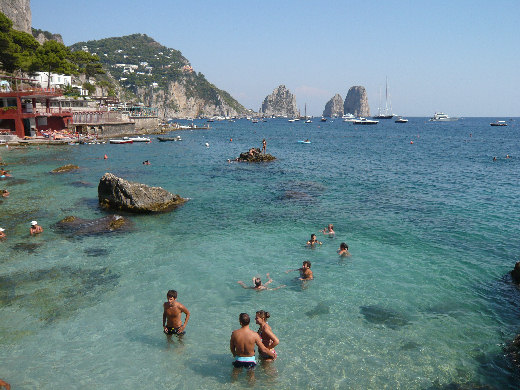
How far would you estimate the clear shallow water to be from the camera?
9.88 metres

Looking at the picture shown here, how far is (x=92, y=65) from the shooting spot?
120 meters

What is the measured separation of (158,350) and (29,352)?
12.1 feet

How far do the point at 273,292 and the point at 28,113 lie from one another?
69.4m

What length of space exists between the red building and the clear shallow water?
42122mm

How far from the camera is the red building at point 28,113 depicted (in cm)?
6228

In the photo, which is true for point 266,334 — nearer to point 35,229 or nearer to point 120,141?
point 35,229

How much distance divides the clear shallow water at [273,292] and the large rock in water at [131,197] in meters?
1.04

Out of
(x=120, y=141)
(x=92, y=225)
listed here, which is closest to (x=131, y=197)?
(x=92, y=225)

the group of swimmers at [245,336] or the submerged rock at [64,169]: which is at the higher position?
the submerged rock at [64,169]

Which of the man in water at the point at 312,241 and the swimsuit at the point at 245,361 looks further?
the man in water at the point at 312,241

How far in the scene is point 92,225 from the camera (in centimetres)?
2136

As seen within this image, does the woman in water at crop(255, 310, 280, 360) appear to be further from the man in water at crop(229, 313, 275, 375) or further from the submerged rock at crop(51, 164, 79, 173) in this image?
the submerged rock at crop(51, 164, 79, 173)

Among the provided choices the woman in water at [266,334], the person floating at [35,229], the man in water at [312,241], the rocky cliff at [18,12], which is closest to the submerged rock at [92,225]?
the person floating at [35,229]

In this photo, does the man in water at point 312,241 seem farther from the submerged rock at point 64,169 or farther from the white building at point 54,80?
the white building at point 54,80
